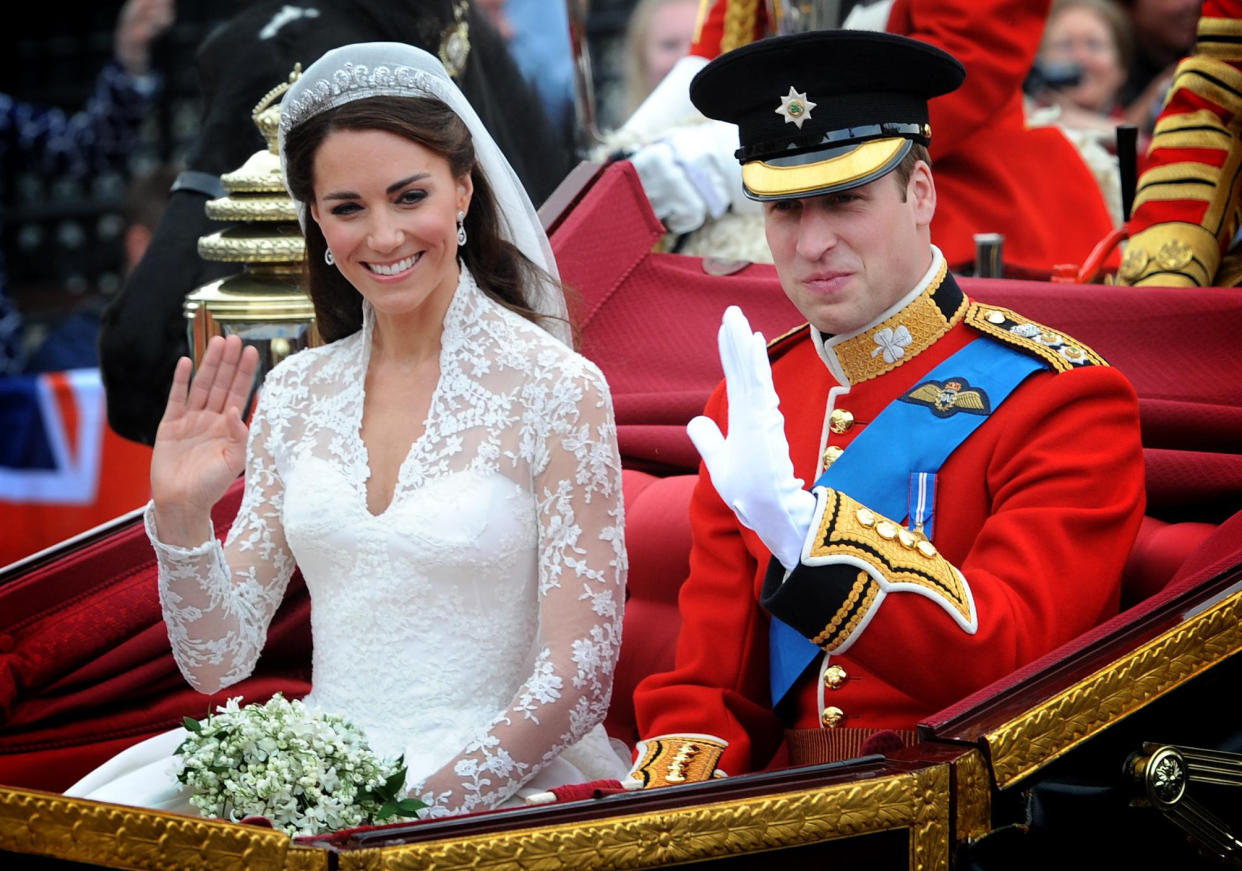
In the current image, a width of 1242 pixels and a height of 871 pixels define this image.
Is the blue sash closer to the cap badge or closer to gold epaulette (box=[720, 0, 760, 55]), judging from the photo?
the cap badge

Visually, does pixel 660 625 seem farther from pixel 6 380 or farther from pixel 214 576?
pixel 6 380

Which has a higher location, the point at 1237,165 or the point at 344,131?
the point at 344,131

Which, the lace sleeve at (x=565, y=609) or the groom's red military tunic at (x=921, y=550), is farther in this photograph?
the lace sleeve at (x=565, y=609)

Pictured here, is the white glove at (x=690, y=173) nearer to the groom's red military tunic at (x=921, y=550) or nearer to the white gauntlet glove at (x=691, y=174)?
the white gauntlet glove at (x=691, y=174)

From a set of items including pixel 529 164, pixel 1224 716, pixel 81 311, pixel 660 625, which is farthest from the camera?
pixel 81 311

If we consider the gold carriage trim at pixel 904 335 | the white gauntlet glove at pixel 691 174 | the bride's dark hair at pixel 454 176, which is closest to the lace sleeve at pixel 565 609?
the bride's dark hair at pixel 454 176

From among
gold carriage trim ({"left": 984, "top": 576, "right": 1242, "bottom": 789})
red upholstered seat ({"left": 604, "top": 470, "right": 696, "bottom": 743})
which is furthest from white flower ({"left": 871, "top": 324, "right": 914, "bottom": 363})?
red upholstered seat ({"left": 604, "top": 470, "right": 696, "bottom": 743})

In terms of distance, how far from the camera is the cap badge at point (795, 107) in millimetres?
2025

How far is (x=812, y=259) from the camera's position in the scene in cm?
203

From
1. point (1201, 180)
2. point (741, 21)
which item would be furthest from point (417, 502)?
point (741, 21)

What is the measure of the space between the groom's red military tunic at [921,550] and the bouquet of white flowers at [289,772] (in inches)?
13.1

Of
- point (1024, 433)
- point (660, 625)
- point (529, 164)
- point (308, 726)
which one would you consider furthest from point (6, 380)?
point (1024, 433)

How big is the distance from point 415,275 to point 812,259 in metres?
0.55

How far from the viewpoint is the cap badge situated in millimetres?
2025
